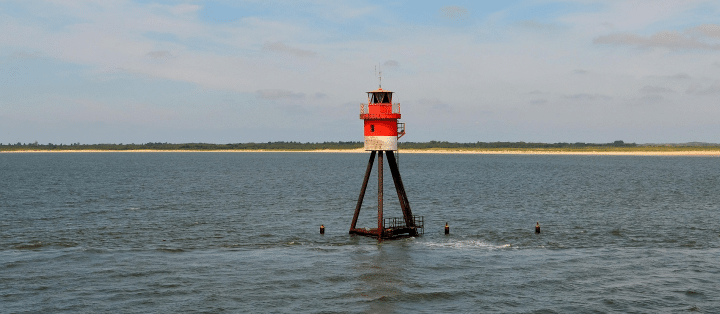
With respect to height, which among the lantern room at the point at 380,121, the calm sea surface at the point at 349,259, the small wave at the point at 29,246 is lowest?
the calm sea surface at the point at 349,259

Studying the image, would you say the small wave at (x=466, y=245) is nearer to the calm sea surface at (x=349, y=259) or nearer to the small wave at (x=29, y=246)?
the calm sea surface at (x=349, y=259)

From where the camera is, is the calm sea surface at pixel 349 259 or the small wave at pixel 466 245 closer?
the calm sea surface at pixel 349 259

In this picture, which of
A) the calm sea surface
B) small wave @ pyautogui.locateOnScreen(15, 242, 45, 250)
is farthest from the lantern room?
small wave @ pyautogui.locateOnScreen(15, 242, 45, 250)

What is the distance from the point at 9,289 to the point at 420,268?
2112cm

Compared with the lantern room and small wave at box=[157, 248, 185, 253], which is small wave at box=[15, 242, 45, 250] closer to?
small wave at box=[157, 248, 185, 253]

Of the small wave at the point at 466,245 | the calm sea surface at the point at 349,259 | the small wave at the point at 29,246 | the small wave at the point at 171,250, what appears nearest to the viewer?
the calm sea surface at the point at 349,259

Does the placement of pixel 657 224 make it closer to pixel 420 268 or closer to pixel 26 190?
pixel 420 268

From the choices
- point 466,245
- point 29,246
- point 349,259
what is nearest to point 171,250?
point 29,246

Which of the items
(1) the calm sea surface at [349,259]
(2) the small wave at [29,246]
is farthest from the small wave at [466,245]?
(2) the small wave at [29,246]

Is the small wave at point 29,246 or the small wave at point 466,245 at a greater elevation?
the small wave at point 29,246

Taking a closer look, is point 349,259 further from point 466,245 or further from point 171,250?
point 171,250

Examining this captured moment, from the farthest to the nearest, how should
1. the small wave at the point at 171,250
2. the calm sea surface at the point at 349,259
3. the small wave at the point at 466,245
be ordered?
the small wave at the point at 466,245, the small wave at the point at 171,250, the calm sea surface at the point at 349,259

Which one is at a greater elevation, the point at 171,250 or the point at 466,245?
the point at 171,250

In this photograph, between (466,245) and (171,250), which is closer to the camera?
(171,250)
